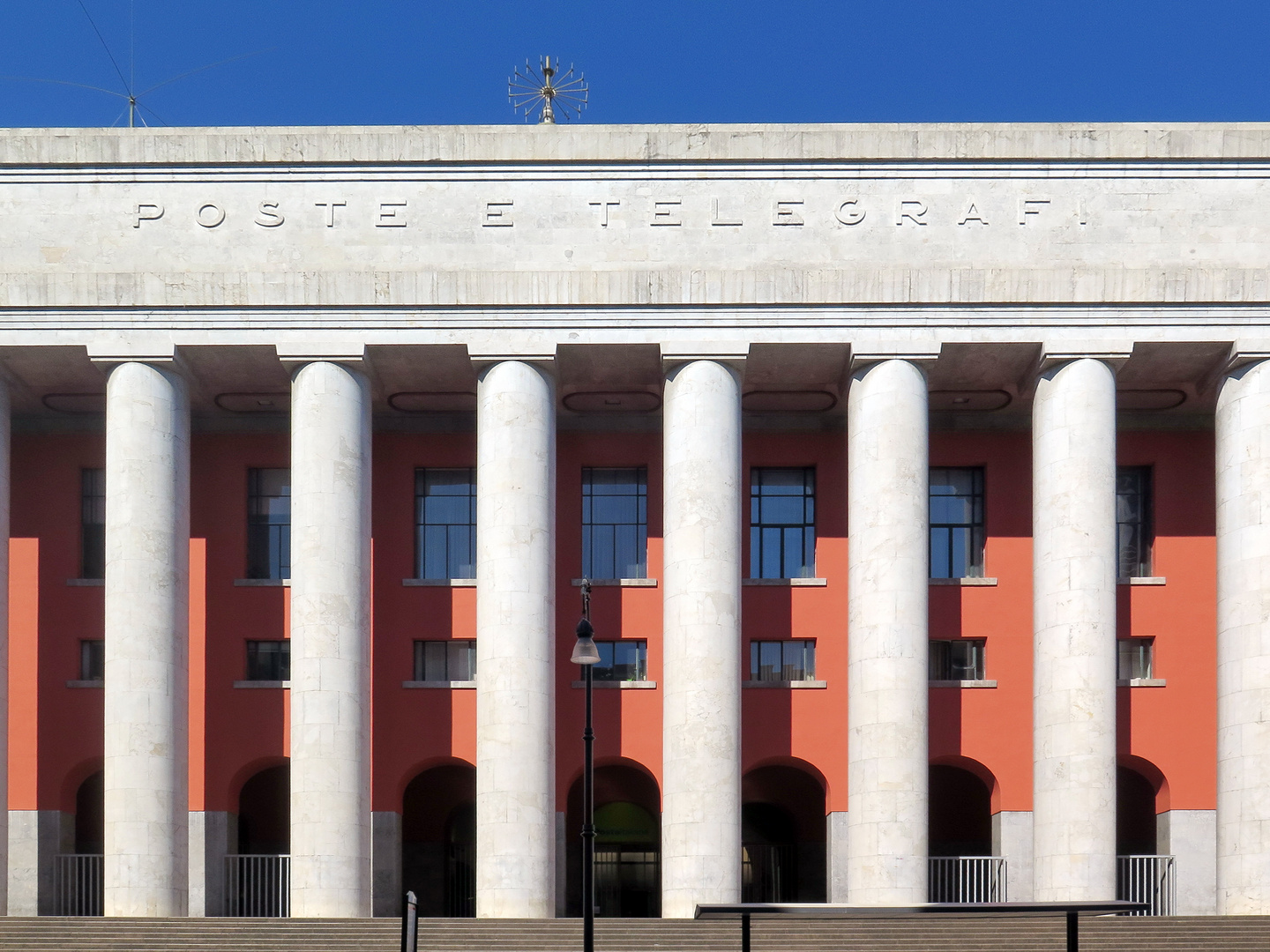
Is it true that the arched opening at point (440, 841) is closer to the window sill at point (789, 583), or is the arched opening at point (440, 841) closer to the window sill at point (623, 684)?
the window sill at point (623, 684)

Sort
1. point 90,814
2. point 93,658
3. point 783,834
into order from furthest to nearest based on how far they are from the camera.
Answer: point 783,834 → point 90,814 → point 93,658

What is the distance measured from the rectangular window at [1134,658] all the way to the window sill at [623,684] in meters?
11.0

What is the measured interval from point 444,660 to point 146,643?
23.7ft

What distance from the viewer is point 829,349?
3781cm

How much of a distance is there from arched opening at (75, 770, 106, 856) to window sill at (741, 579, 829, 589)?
54.1 feet

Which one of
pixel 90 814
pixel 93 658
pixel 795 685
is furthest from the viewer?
pixel 90 814

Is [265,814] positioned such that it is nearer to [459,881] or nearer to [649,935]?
[459,881]

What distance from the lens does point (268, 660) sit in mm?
40906

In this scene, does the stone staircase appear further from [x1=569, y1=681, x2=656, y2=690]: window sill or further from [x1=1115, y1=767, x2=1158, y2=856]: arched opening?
[x1=1115, y1=767, x2=1158, y2=856]: arched opening

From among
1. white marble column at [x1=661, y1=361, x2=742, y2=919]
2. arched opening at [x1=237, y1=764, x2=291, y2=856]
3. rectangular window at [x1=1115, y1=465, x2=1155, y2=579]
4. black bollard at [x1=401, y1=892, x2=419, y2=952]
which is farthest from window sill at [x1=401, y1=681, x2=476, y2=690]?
black bollard at [x1=401, y1=892, x2=419, y2=952]

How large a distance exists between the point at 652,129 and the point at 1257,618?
16.7m

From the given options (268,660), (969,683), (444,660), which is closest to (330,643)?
(444,660)

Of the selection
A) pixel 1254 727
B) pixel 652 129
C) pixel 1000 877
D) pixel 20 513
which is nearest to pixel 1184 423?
pixel 1254 727

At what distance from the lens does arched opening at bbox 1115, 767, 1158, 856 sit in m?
42.8
